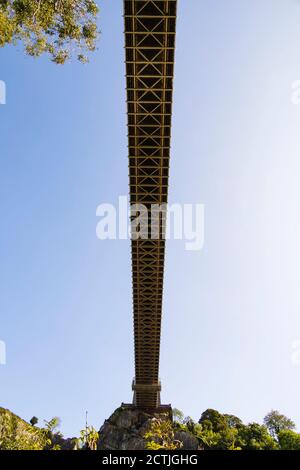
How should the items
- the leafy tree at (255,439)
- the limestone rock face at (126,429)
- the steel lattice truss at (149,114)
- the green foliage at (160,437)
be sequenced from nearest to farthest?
the green foliage at (160,437)
the steel lattice truss at (149,114)
the leafy tree at (255,439)
the limestone rock face at (126,429)

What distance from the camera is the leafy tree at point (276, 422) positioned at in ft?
246

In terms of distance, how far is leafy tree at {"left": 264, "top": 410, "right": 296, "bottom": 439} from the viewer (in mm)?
74850

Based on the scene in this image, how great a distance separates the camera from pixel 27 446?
12.5 metres

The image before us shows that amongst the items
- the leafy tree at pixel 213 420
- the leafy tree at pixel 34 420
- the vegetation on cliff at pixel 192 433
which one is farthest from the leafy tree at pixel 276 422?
the leafy tree at pixel 34 420

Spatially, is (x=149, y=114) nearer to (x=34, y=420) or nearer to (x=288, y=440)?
(x=288, y=440)

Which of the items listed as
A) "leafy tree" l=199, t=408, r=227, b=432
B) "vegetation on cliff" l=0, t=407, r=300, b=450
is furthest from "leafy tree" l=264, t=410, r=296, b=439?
"leafy tree" l=199, t=408, r=227, b=432

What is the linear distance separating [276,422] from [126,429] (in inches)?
1306

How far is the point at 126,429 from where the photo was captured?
6331 cm

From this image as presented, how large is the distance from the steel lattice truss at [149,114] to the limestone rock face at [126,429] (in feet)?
97.3

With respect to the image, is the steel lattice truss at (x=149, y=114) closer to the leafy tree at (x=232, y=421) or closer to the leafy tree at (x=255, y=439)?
the leafy tree at (x=255, y=439)

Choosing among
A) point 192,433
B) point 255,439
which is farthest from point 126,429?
point 255,439

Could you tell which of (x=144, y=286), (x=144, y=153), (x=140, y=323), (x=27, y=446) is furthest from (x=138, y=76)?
(x=140, y=323)

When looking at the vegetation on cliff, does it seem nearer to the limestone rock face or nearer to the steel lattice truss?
the limestone rock face
